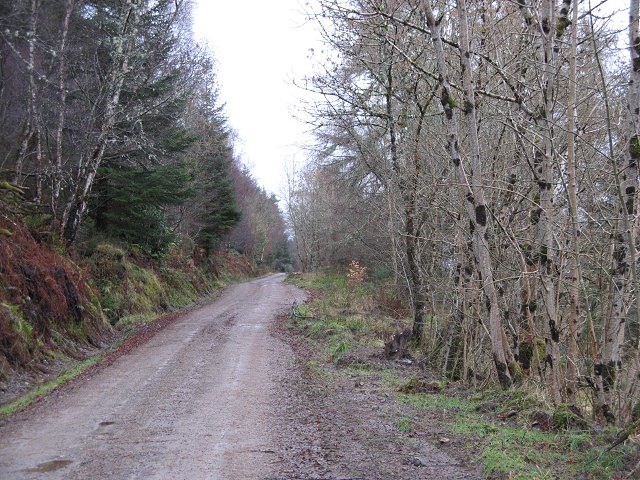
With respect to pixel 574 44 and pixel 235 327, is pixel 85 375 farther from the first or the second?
pixel 574 44

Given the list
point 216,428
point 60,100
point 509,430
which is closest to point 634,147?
point 509,430

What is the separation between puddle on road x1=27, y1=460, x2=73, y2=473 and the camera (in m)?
5.33

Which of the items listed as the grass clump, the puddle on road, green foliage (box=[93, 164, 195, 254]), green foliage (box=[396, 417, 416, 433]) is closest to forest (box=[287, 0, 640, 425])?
green foliage (box=[396, 417, 416, 433])

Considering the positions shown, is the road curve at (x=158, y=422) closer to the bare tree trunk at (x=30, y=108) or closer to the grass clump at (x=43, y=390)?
the grass clump at (x=43, y=390)

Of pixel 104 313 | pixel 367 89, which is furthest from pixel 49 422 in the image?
pixel 104 313

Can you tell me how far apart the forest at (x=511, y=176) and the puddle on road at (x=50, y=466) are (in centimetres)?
519

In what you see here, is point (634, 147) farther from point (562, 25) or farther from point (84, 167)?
point (84, 167)

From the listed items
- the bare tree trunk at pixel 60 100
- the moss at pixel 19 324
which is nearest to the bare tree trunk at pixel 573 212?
the moss at pixel 19 324

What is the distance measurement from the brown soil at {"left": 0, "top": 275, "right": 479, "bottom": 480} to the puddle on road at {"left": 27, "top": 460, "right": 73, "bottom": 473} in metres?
0.02

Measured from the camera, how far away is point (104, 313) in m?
16.3

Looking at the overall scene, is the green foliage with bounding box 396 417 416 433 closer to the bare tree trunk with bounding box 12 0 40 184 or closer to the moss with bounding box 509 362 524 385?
the moss with bounding box 509 362 524 385

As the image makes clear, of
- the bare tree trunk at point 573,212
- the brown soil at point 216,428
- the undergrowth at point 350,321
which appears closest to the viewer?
the brown soil at point 216,428

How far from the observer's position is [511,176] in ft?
30.6

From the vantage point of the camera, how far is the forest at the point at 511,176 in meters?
6.40
